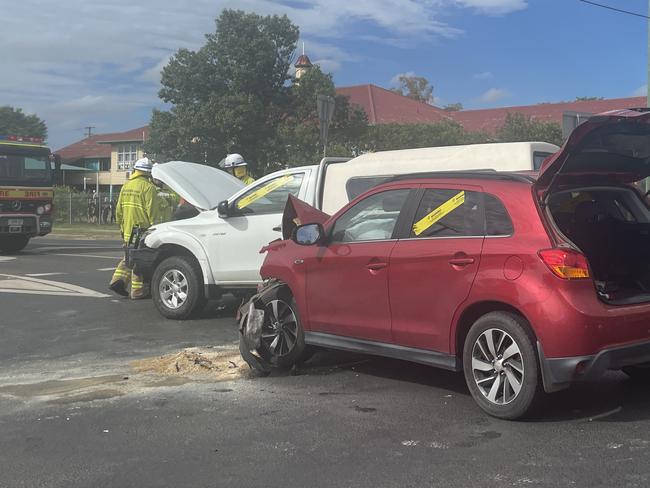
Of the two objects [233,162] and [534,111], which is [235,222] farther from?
[534,111]

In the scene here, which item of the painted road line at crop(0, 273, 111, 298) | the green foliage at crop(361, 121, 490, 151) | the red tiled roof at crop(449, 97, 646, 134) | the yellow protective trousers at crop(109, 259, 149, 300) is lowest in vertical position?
the painted road line at crop(0, 273, 111, 298)

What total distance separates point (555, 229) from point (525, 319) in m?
0.60

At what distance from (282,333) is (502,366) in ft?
6.90

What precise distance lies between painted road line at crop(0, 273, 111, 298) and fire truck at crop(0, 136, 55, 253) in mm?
5222

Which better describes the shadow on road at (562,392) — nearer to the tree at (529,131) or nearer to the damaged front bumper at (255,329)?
the damaged front bumper at (255,329)

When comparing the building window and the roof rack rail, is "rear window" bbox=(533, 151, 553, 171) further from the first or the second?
the building window

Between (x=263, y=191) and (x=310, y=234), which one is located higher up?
(x=263, y=191)

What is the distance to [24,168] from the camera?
17.6 m

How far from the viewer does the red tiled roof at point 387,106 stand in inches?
1870

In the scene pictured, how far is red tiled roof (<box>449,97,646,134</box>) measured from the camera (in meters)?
45.1

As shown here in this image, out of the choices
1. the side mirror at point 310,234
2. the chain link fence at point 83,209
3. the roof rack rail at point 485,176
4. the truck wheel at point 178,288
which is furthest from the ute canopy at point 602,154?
the chain link fence at point 83,209

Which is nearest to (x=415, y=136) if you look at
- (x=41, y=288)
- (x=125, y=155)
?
(x=41, y=288)

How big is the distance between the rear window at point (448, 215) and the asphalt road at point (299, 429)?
1.25 m

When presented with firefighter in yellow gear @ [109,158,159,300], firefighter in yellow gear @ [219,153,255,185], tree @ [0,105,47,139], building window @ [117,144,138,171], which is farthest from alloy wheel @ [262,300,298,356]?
tree @ [0,105,47,139]
